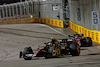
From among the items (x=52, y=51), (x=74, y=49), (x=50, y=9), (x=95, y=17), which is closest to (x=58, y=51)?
(x=52, y=51)

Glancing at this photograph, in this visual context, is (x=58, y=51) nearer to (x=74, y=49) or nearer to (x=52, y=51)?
(x=52, y=51)

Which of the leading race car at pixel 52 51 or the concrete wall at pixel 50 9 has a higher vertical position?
the concrete wall at pixel 50 9

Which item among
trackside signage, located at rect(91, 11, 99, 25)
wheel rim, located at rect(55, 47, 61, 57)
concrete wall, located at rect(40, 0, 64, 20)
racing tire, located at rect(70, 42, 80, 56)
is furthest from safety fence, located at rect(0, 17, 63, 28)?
wheel rim, located at rect(55, 47, 61, 57)

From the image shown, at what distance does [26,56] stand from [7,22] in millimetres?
35729

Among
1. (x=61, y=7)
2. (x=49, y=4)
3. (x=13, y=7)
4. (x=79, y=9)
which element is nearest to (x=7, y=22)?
(x=13, y=7)

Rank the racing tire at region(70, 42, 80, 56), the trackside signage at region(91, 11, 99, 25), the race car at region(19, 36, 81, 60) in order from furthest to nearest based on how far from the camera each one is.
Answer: the trackside signage at region(91, 11, 99, 25) < the racing tire at region(70, 42, 80, 56) < the race car at region(19, 36, 81, 60)

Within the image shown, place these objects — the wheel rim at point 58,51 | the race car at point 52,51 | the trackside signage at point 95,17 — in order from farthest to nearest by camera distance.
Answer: the trackside signage at point 95,17, the wheel rim at point 58,51, the race car at point 52,51

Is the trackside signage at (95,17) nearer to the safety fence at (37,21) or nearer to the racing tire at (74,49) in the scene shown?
the racing tire at (74,49)

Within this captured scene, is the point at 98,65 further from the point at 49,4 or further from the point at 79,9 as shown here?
the point at 49,4

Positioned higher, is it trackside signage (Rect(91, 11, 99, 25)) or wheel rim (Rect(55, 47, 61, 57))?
trackside signage (Rect(91, 11, 99, 25))

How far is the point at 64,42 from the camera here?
16.8 meters

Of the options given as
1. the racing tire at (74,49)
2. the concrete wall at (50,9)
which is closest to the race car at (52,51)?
the racing tire at (74,49)

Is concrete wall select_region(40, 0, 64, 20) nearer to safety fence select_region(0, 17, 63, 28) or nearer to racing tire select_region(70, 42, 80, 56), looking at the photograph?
safety fence select_region(0, 17, 63, 28)

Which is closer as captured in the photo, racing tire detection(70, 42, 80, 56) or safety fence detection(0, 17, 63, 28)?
racing tire detection(70, 42, 80, 56)
